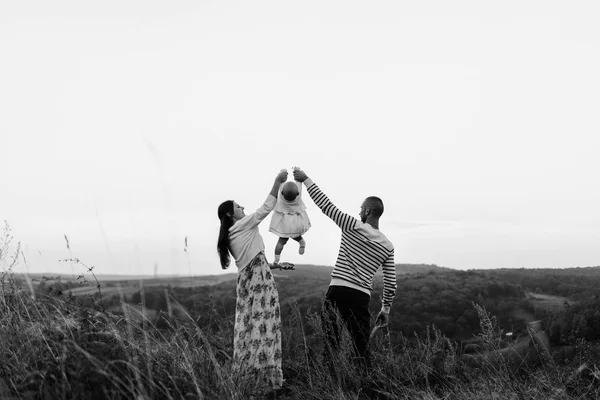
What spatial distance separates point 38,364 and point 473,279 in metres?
44.1

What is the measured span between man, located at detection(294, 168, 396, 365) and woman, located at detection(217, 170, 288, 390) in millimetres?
597

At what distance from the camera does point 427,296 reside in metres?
33.2

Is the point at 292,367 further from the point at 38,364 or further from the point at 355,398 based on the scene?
the point at 38,364

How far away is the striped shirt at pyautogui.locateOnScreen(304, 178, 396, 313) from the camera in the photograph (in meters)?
5.65

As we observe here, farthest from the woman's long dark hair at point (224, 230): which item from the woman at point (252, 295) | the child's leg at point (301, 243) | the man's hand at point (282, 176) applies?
the child's leg at point (301, 243)

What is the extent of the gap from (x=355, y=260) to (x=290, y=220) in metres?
1.12

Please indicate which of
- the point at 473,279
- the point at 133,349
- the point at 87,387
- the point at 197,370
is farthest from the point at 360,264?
the point at 473,279

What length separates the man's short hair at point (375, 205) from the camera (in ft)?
18.8

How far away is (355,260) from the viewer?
5.67 m

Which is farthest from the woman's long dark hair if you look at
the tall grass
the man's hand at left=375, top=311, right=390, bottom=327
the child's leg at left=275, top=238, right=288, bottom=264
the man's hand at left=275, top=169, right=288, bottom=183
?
the man's hand at left=375, top=311, right=390, bottom=327

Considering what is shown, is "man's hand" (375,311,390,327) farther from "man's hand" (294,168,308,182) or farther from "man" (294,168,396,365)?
"man's hand" (294,168,308,182)

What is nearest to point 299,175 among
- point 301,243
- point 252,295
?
point 301,243

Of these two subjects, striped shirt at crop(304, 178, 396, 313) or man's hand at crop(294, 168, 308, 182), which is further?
man's hand at crop(294, 168, 308, 182)

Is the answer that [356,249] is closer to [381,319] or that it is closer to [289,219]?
[381,319]
